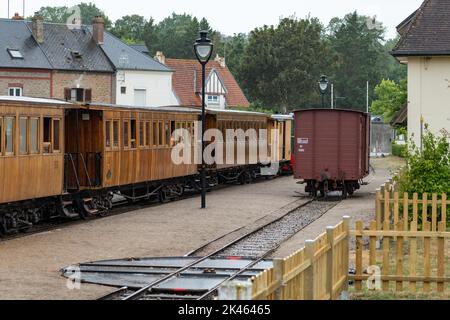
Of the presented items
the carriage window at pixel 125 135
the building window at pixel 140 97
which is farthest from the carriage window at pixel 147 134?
the building window at pixel 140 97

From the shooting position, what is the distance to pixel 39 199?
21.7m

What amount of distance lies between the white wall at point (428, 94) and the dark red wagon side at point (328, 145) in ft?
6.84

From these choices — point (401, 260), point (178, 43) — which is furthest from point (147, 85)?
point (401, 260)

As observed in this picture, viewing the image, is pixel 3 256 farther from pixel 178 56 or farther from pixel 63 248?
pixel 178 56

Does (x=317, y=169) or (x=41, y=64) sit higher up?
(x=41, y=64)

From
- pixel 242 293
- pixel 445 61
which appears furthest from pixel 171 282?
pixel 445 61

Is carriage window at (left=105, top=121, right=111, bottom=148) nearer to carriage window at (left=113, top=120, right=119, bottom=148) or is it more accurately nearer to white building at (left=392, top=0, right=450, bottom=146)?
carriage window at (left=113, top=120, right=119, bottom=148)

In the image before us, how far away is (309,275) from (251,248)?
369 inches

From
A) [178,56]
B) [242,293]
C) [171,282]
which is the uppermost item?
[178,56]

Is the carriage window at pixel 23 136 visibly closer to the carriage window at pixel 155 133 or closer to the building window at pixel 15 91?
the carriage window at pixel 155 133

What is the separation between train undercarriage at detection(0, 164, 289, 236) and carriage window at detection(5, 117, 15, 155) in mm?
1104

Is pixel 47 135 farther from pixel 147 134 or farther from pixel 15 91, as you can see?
pixel 15 91

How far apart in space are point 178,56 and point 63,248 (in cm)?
11095

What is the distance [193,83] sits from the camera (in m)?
87.9
